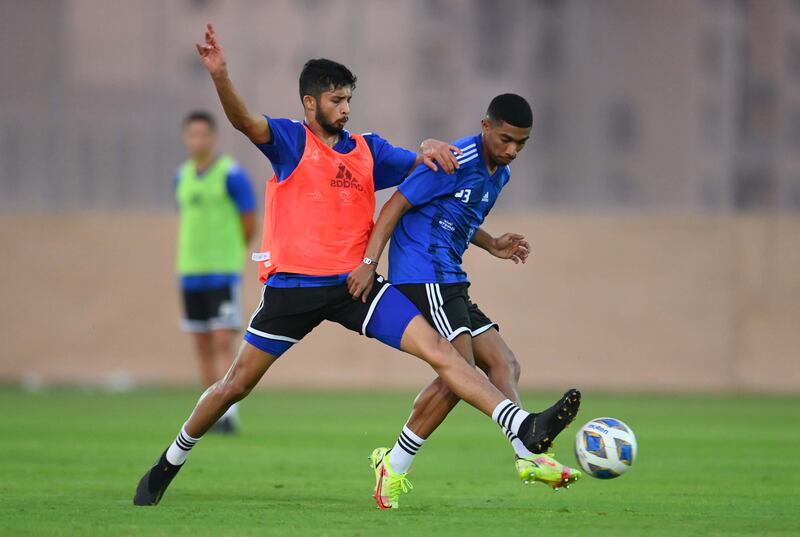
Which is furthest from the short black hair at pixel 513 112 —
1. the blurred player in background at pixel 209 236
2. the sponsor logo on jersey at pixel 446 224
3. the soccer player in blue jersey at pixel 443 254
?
the blurred player in background at pixel 209 236

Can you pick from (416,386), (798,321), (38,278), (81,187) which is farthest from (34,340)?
(798,321)

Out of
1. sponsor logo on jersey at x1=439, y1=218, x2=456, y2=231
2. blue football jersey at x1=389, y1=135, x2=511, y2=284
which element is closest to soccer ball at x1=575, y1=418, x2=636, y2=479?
blue football jersey at x1=389, y1=135, x2=511, y2=284

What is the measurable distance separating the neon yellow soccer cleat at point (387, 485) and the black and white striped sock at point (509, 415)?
779mm

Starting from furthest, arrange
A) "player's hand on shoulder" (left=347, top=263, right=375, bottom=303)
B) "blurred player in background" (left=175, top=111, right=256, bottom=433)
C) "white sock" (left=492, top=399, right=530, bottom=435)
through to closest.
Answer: "blurred player in background" (left=175, top=111, right=256, bottom=433), "player's hand on shoulder" (left=347, top=263, right=375, bottom=303), "white sock" (left=492, top=399, right=530, bottom=435)

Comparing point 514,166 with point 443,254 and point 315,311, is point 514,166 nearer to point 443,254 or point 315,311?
point 443,254

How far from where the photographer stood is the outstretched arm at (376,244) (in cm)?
698

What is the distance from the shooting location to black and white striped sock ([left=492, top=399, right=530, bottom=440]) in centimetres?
650

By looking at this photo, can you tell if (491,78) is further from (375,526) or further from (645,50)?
(375,526)

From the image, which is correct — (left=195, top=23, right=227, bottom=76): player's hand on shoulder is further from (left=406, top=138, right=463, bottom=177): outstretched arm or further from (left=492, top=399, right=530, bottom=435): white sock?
(left=492, top=399, right=530, bottom=435): white sock

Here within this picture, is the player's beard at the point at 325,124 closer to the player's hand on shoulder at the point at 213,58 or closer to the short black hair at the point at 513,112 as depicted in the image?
the player's hand on shoulder at the point at 213,58

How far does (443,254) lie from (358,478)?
1.78 metres

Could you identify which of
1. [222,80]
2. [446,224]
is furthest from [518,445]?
[222,80]

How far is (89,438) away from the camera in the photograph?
11102 mm

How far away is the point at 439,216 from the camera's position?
755 cm
